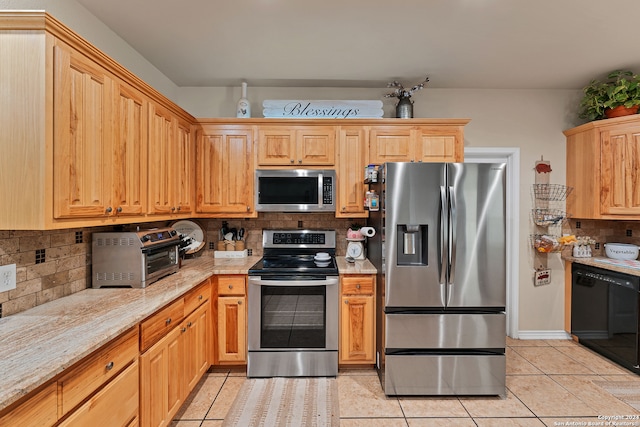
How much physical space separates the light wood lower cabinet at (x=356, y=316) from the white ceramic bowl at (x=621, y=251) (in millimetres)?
2559

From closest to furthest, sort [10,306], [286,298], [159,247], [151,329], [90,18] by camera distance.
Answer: [10,306] < [151,329] < [90,18] < [159,247] < [286,298]

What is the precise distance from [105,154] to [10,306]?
2.92ft

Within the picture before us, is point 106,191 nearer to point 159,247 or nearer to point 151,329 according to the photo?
point 159,247

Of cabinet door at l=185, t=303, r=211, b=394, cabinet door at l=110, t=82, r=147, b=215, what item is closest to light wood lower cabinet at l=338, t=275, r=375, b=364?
cabinet door at l=185, t=303, r=211, b=394

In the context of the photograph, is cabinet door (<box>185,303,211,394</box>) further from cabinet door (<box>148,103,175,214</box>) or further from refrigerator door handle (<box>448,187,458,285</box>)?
refrigerator door handle (<box>448,187,458,285</box>)

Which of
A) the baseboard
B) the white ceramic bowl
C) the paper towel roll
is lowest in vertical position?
the baseboard

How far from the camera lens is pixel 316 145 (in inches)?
116

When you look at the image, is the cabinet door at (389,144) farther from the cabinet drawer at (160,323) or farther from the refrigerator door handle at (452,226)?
the cabinet drawer at (160,323)

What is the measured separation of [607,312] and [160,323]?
12.5 feet

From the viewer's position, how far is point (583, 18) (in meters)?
2.06

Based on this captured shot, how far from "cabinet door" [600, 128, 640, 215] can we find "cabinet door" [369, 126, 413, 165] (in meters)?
1.91

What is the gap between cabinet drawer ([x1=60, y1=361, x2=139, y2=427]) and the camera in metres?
1.18

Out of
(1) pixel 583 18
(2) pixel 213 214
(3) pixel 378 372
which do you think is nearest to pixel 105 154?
(2) pixel 213 214

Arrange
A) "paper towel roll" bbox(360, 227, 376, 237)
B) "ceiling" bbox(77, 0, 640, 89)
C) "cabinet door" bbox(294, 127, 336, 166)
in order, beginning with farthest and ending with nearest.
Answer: "cabinet door" bbox(294, 127, 336, 166), "paper towel roll" bbox(360, 227, 376, 237), "ceiling" bbox(77, 0, 640, 89)
